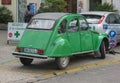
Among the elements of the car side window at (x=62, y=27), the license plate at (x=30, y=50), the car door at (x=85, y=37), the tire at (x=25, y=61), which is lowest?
the tire at (x=25, y=61)

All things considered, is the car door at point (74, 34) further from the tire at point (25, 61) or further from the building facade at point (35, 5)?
the building facade at point (35, 5)

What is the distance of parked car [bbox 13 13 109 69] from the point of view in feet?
37.1

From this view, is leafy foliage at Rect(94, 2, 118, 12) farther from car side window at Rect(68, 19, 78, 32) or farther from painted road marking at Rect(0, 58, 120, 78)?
car side window at Rect(68, 19, 78, 32)

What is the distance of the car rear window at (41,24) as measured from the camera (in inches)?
463

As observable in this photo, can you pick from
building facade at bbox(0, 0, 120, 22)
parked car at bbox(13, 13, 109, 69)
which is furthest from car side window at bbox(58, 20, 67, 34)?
building facade at bbox(0, 0, 120, 22)

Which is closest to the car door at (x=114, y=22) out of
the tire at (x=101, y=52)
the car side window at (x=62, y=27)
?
the tire at (x=101, y=52)

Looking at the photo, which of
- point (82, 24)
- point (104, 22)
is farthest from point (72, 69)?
point (104, 22)

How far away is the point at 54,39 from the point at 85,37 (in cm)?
180

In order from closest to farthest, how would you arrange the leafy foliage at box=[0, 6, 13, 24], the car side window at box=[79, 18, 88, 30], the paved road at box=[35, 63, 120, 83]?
the paved road at box=[35, 63, 120, 83]
the car side window at box=[79, 18, 88, 30]
the leafy foliage at box=[0, 6, 13, 24]

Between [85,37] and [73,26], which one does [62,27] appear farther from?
[85,37]

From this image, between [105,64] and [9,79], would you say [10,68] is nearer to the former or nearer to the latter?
[9,79]

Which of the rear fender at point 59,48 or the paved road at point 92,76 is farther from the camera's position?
the rear fender at point 59,48

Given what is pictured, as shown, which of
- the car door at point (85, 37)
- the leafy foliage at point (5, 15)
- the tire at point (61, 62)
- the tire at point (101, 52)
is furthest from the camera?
the leafy foliage at point (5, 15)

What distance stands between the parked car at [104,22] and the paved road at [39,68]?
147 centimetres
